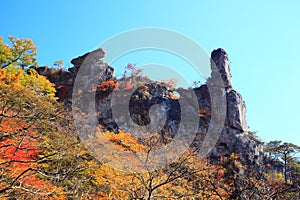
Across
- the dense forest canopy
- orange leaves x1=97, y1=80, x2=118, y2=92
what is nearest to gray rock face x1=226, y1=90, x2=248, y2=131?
orange leaves x1=97, y1=80, x2=118, y2=92

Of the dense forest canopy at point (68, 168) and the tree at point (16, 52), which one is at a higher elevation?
the tree at point (16, 52)

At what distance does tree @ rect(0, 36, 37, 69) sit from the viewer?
666 inches

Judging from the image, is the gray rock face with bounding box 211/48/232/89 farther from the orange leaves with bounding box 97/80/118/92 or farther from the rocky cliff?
the orange leaves with bounding box 97/80/118/92

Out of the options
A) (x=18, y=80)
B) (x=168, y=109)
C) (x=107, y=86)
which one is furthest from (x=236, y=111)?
(x=18, y=80)

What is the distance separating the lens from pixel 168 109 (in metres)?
22.4

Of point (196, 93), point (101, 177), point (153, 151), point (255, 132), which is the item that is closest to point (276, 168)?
point (255, 132)

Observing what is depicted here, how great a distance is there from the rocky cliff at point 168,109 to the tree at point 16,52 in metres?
6.70

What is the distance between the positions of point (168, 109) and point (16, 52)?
12.0 metres

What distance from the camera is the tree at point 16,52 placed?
1691cm

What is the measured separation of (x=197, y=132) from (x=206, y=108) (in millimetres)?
3683

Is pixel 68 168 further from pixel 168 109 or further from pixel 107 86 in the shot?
pixel 107 86

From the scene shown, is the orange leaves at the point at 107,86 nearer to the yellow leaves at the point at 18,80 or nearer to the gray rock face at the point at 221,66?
the yellow leaves at the point at 18,80

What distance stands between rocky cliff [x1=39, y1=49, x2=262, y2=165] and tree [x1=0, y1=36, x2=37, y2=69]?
6702mm

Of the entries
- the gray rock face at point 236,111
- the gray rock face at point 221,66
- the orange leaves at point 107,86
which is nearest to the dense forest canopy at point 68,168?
the orange leaves at point 107,86
